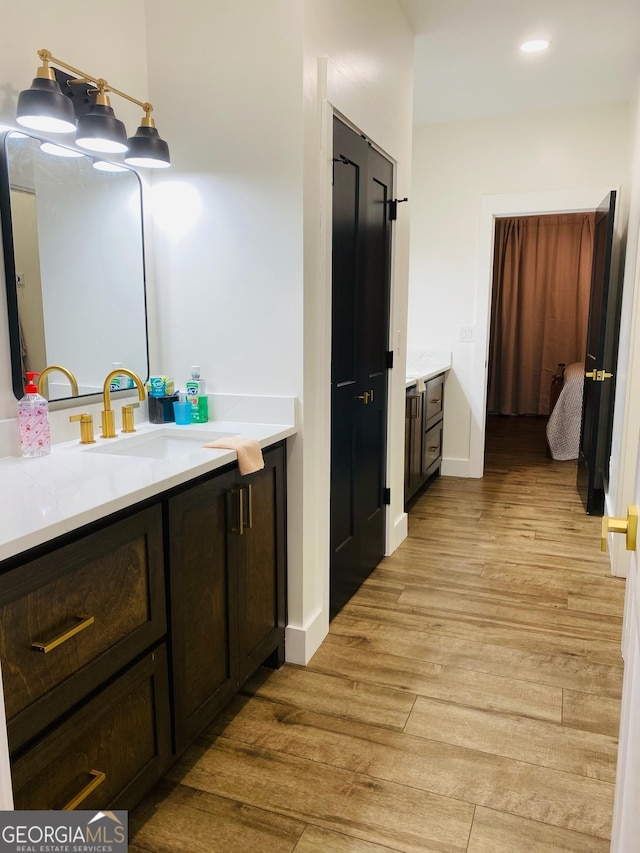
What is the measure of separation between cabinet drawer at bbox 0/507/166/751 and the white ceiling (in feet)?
9.72

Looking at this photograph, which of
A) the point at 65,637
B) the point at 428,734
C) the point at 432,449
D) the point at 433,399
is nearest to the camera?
the point at 65,637

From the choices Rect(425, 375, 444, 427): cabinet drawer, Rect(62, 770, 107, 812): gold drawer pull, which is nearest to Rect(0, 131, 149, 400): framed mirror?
Rect(62, 770, 107, 812): gold drawer pull

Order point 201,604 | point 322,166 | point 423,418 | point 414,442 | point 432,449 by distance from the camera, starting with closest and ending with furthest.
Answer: point 201,604, point 322,166, point 414,442, point 423,418, point 432,449

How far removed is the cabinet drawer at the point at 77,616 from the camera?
1158 mm

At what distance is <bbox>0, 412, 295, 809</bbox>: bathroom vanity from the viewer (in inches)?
47.1

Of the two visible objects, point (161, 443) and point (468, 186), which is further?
point (468, 186)

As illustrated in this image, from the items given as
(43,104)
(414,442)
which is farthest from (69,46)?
(414,442)

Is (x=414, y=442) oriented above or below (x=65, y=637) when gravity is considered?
below

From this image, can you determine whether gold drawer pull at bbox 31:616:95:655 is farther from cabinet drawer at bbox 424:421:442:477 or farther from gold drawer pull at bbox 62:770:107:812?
cabinet drawer at bbox 424:421:442:477

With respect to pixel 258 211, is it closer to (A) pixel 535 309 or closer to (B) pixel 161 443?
(B) pixel 161 443

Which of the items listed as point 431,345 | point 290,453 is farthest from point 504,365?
point 290,453

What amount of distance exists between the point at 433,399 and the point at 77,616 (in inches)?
142

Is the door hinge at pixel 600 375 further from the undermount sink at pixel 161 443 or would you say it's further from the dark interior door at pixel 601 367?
the undermount sink at pixel 161 443

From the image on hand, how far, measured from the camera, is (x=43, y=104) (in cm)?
160
